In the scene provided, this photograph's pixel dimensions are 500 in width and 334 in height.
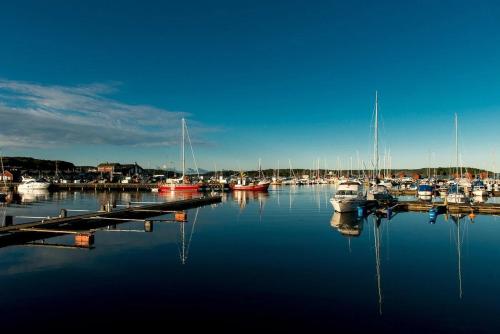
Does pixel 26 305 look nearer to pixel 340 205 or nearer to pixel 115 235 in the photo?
pixel 115 235

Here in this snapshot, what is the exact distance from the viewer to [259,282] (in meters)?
19.6

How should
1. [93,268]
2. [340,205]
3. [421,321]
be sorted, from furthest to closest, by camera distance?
[340,205], [93,268], [421,321]

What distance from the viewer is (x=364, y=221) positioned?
4369cm

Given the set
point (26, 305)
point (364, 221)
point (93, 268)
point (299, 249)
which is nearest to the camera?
point (26, 305)

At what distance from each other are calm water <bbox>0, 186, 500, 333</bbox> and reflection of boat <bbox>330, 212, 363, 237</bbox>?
1153 mm

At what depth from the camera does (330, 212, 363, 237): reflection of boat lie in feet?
119

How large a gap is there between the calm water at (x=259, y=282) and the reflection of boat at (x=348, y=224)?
115 cm

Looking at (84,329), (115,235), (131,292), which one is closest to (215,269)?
(131,292)

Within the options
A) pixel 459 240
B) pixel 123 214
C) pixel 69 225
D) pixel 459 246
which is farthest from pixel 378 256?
pixel 123 214

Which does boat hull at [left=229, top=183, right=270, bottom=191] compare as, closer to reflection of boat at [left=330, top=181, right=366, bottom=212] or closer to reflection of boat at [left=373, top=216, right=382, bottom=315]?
reflection of boat at [left=330, top=181, right=366, bottom=212]

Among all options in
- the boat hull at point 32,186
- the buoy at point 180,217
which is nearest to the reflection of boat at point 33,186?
the boat hull at point 32,186

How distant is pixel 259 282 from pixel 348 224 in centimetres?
2424

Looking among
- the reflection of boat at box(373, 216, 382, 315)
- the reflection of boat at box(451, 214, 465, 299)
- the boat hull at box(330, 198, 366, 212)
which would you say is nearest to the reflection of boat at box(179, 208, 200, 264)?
the reflection of boat at box(373, 216, 382, 315)

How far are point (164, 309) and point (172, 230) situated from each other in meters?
22.3
